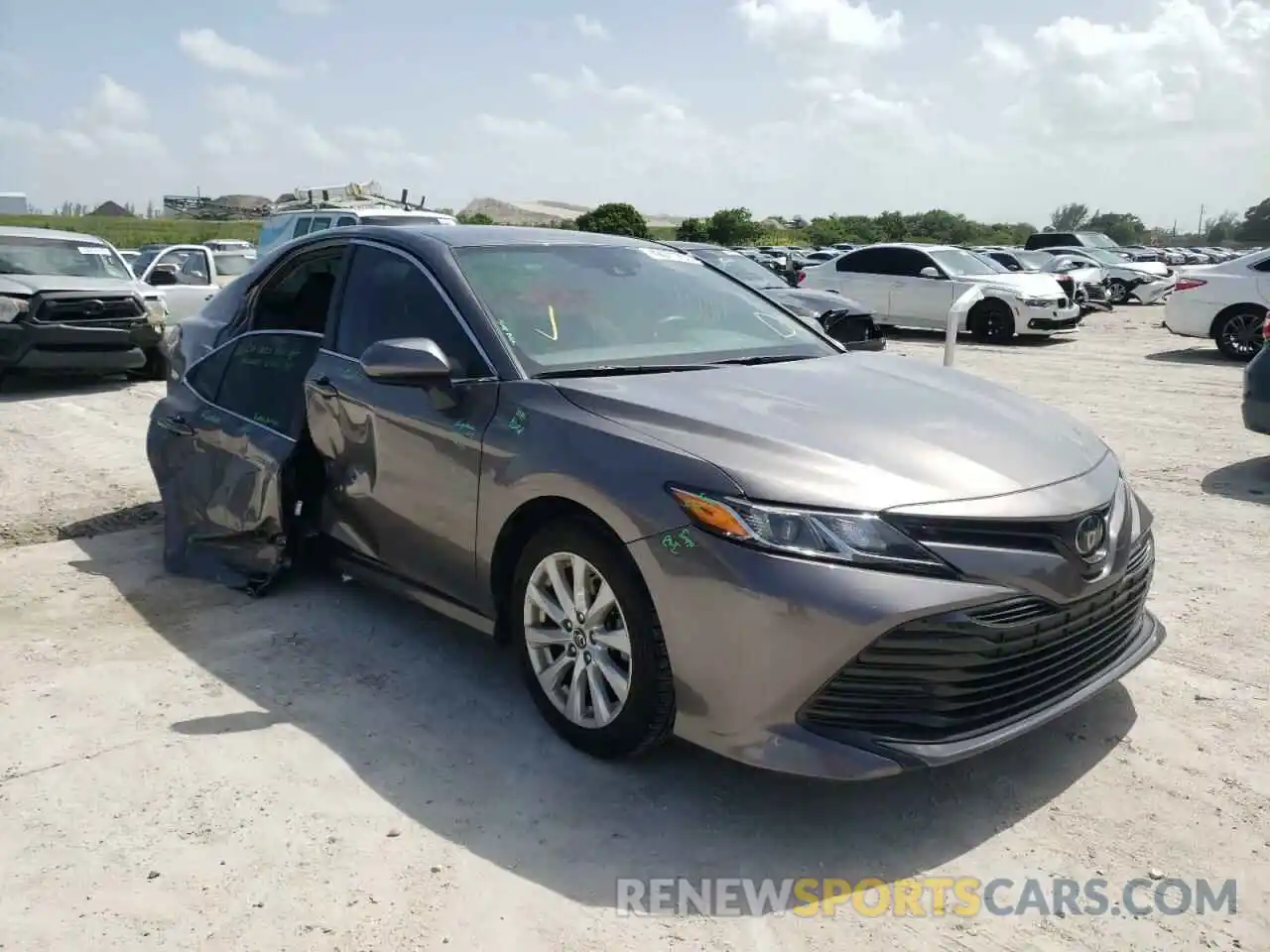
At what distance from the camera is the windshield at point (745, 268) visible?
41.6ft

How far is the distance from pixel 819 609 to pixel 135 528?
4.69 m

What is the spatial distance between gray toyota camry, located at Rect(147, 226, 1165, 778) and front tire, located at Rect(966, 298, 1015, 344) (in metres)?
12.9

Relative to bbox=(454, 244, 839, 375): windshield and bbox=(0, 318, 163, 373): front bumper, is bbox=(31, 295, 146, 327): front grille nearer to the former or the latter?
bbox=(0, 318, 163, 373): front bumper

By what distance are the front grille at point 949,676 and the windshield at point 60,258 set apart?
11360mm

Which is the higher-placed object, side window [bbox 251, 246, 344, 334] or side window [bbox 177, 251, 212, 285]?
side window [bbox 177, 251, 212, 285]

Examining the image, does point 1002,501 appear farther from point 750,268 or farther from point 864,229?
point 864,229

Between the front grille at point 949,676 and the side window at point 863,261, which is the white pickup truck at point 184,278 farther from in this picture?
the front grille at point 949,676

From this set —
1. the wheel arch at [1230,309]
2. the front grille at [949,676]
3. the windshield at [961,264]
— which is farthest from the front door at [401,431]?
the windshield at [961,264]

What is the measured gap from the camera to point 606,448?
10.3 feet

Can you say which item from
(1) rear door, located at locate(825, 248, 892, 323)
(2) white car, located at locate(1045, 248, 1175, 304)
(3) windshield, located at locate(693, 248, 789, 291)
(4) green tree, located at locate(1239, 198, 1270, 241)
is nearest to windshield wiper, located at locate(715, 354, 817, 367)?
(3) windshield, located at locate(693, 248, 789, 291)

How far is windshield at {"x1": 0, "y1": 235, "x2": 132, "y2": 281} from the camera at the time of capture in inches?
449

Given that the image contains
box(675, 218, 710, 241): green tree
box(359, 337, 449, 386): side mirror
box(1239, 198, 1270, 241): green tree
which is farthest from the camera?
box(1239, 198, 1270, 241): green tree

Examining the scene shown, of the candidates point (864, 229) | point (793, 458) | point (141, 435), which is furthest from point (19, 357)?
point (864, 229)

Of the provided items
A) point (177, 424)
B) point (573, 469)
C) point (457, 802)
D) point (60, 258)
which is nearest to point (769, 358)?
point (573, 469)
